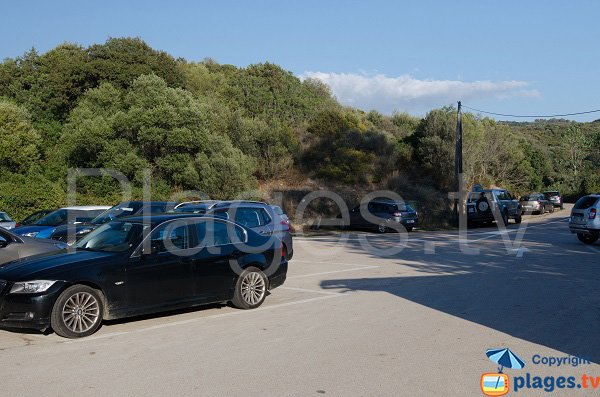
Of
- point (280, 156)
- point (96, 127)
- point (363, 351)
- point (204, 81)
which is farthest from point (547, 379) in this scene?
point (204, 81)

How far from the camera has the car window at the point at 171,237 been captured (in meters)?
8.91

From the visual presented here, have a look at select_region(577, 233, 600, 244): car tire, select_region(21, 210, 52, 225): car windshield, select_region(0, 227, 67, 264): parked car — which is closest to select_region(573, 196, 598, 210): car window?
select_region(577, 233, 600, 244): car tire

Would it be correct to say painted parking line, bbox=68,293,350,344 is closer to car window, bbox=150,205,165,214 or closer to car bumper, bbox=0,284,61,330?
car bumper, bbox=0,284,61,330

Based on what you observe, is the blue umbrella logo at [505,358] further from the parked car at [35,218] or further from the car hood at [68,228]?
the parked car at [35,218]

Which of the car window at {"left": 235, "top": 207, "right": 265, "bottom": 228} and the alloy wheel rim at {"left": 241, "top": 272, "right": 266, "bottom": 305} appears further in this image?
the car window at {"left": 235, "top": 207, "right": 265, "bottom": 228}

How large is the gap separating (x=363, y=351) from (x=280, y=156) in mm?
36272

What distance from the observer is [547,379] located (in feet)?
19.8

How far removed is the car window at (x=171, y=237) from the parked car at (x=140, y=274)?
15 millimetres

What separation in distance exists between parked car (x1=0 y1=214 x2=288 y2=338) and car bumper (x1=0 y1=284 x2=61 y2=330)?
12 mm

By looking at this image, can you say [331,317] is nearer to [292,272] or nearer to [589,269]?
[292,272]

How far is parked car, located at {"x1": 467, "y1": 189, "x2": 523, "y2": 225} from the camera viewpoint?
3234 centimetres

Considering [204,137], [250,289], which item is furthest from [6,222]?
[204,137]

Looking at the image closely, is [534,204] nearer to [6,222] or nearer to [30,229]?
[6,222]
